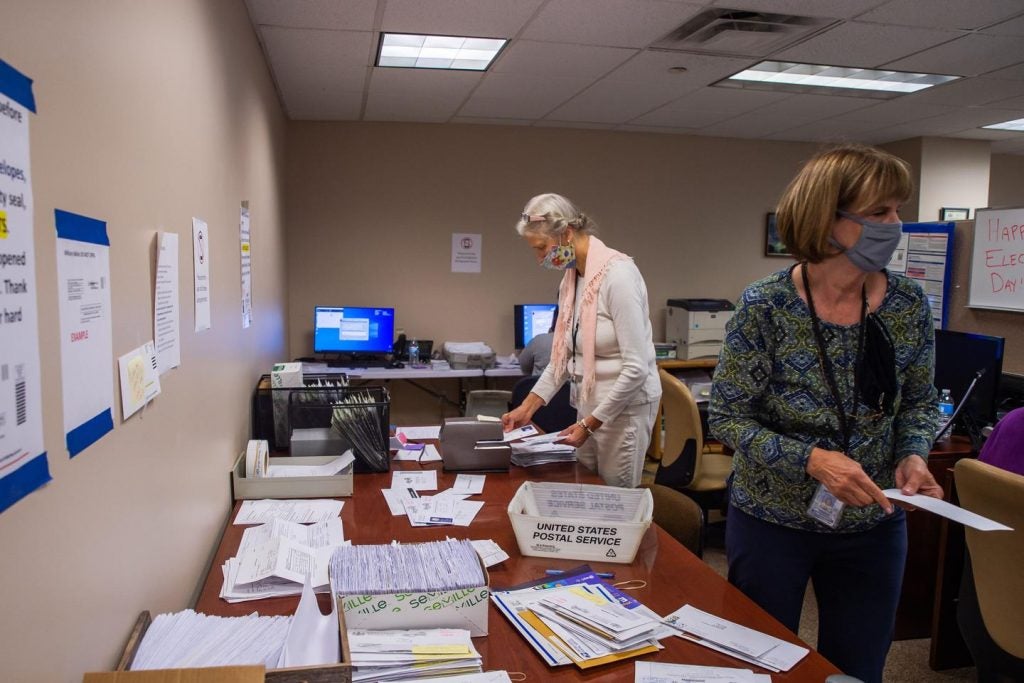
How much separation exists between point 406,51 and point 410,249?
1881mm

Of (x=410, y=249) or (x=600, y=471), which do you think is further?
(x=410, y=249)

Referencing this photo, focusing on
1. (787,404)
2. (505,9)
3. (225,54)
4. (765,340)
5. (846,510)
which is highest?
(505,9)

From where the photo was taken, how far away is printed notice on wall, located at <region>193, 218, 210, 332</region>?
1696 millimetres

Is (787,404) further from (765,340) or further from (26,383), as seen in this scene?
(26,383)

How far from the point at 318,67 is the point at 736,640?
3.42 metres

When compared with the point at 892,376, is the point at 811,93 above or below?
above

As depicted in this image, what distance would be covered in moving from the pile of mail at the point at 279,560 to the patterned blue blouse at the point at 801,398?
0.91 metres

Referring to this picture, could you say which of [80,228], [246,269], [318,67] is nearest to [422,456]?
A: [246,269]

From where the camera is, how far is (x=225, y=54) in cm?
225

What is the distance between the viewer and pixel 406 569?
4.33ft

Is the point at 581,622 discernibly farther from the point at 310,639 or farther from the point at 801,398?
the point at 801,398

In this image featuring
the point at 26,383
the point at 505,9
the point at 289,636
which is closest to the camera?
the point at 26,383

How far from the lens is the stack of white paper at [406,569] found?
125 cm

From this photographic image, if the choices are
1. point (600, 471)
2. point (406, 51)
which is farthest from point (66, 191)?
point (406, 51)
